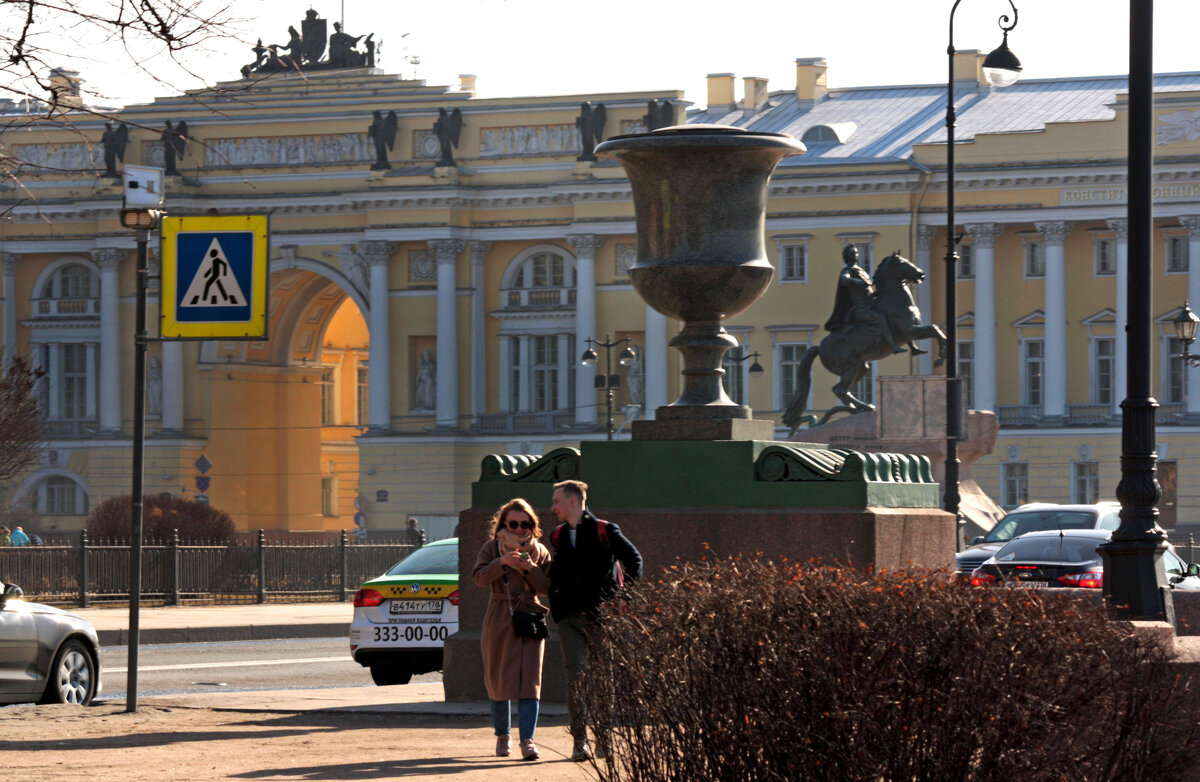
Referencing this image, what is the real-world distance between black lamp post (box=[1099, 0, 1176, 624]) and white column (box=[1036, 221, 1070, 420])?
2310 inches

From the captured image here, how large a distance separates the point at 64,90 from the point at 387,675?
9.10m

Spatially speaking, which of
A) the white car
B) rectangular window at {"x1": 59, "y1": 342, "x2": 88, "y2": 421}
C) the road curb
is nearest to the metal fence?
the road curb

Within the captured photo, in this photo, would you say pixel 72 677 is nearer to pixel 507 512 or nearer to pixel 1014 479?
pixel 507 512

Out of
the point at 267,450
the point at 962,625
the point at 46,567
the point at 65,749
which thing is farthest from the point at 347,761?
the point at 267,450

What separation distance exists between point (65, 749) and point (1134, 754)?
649 centimetres

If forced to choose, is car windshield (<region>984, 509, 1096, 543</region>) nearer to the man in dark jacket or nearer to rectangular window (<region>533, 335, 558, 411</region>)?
the man in dark jacket

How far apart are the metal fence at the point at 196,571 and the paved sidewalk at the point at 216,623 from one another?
70cm

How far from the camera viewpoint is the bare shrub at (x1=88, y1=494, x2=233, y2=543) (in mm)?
44219

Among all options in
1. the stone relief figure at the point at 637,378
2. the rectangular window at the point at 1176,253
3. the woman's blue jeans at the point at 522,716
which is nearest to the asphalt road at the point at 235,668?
the woman's blue jeans at the point at 522,716

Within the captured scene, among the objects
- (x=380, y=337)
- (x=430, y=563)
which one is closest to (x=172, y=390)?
(x=380, y=337)

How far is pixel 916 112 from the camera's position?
3081 inches

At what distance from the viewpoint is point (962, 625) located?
6965mm

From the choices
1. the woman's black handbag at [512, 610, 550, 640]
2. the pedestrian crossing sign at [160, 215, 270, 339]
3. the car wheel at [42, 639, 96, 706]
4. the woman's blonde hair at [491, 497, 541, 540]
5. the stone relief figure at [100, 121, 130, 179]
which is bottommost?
the car wheel at [42, 639, 96, 706]

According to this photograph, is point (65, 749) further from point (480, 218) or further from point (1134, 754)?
point (480, 218)
